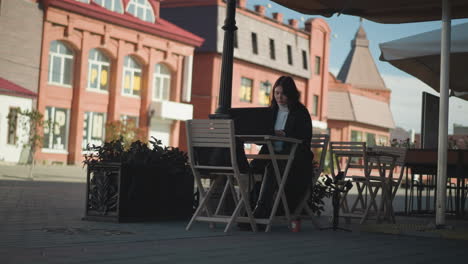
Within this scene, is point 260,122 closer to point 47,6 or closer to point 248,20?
point 47,6

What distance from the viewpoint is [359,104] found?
61344 mm

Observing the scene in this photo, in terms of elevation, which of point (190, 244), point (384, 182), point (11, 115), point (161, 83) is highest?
point (161, 83)

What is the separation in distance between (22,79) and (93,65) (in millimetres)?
4450

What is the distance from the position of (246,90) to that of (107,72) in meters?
11.9

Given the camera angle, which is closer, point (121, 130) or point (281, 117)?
point (281, 117)

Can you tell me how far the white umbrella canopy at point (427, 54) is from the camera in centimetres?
1026

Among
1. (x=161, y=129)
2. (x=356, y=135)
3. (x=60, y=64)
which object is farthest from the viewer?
(x=356, y=135)

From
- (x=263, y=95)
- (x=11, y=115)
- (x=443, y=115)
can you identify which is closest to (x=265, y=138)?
(x=443, y=115)

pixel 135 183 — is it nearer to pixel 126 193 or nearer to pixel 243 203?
pixel 126 193

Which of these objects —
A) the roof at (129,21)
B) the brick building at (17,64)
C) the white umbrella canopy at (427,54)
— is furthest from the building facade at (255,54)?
the white umbrella canopy at (427,54)

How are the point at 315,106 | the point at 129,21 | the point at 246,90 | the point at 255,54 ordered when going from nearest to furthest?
the point at 129,21 → the point at 255,54 → the point at 246,90 → the point at 315,106

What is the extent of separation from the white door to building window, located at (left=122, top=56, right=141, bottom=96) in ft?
6.81

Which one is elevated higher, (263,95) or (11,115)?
(263,95)

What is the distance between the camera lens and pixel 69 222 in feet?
27.5
